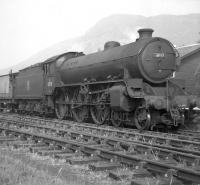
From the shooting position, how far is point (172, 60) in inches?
543

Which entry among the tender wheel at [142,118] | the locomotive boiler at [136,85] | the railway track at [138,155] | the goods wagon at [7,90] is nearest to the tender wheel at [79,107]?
the locomotive boiler at [136,85]

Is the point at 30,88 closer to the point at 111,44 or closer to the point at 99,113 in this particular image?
the point at 99,113

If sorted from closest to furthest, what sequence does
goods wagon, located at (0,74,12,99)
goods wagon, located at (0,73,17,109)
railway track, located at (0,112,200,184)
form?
railway track, located at (0,112,200,184) < goods wagon, located at (0,73,17,109) < goods wagon, located at (0,74,12,99)

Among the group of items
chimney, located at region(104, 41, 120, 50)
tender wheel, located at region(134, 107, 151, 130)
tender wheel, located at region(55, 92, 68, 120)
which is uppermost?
chimney, located at region(104, 41, 120, 50)

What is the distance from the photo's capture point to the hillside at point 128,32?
140 metres

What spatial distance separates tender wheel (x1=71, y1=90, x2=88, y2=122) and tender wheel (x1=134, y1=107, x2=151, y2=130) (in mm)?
3639

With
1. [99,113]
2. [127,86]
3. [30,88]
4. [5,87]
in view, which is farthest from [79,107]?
[5,87]

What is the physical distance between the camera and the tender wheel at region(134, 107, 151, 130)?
12.2 metres

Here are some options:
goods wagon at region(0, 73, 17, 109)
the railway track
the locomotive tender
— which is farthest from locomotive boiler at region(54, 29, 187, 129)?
goods wagon at region(0, 73, 17, 109)

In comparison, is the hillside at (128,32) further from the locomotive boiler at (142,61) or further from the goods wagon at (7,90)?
the locomotive boiler at (142,61)

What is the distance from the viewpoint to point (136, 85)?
12836mm

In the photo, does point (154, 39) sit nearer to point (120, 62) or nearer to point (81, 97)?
point (120, 62)

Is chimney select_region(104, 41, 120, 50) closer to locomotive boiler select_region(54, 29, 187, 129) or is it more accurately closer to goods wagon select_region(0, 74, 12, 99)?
locomotive boiler select_region(54, 29, 187, 129)

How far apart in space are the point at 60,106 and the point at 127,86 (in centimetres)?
638
